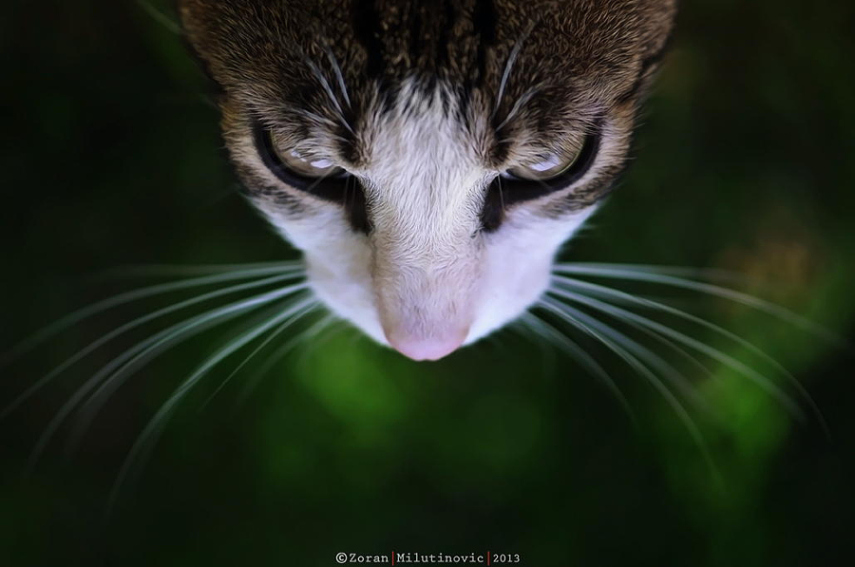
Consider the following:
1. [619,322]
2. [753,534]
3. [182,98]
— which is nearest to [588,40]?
[619,322]

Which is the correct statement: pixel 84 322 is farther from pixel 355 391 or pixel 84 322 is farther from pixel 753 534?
pixel 753 534

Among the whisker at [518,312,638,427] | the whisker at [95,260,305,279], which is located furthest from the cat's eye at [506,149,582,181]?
the whisker at [95,260,305,279]

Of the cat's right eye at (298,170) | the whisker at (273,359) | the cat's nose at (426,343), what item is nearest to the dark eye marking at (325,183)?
the cat's right eye at (298,170)

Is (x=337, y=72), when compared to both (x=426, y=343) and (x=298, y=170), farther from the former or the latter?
(x=426, y=343)

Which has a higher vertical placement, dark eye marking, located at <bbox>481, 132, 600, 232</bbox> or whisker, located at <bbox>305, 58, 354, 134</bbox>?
whisker, located at <bbox>305, 58, 354, 134</bbox>

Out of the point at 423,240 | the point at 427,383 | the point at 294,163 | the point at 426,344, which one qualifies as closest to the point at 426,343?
the point at 426,344

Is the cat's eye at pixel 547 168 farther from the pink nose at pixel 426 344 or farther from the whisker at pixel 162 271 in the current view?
the whisker at pixel 162 271

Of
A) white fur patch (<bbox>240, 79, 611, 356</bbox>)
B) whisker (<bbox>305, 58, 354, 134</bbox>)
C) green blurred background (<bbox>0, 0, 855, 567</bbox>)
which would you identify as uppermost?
whisker (<bbox>305, 58, 354, 134</bbox>)

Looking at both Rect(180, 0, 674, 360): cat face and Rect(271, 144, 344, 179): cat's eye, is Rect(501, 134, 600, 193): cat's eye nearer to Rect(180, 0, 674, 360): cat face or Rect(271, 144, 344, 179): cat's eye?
Rect(180, 0, 674, 360): cat face
